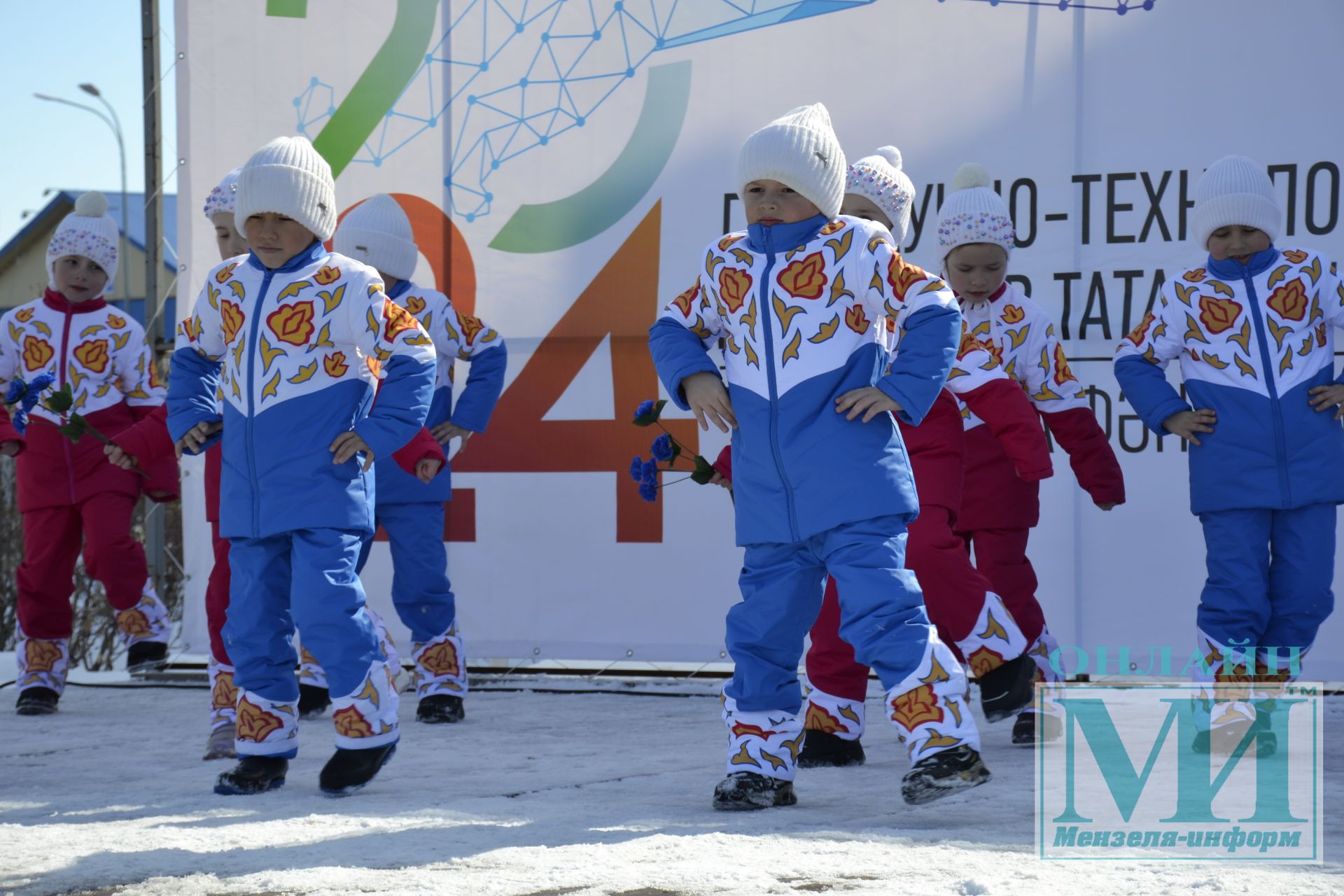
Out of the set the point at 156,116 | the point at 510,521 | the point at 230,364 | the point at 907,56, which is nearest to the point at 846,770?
the point at 230,364

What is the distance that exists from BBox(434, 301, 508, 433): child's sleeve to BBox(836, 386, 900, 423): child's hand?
6.62 feet

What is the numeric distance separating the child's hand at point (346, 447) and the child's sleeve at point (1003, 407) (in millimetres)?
1469

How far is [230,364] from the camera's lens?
3.38 meters

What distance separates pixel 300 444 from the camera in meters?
3.28

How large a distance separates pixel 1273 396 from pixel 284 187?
8.34ft

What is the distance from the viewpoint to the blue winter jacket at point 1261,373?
389 cm

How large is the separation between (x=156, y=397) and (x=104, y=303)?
37 centimetres

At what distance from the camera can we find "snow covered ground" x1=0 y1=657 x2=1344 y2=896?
2332 mm

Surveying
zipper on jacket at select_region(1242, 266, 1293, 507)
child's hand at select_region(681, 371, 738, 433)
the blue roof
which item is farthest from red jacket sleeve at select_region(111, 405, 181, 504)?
the blue roof

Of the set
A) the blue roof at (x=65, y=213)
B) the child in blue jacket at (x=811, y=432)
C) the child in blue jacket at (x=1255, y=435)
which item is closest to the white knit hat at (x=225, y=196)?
the child in blue jacket at (x=811, y=432)

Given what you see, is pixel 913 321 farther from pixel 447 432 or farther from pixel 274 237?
pixel 447 432

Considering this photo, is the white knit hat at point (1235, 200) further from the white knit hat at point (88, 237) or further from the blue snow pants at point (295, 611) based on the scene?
the white knit hat at point (88, 237)

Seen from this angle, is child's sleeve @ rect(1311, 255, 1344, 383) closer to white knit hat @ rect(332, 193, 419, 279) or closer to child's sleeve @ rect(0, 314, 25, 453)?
white knit hat @ rect(332, 193, 419, 279)

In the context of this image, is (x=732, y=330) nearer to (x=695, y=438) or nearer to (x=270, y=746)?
(x=270, y=746)
